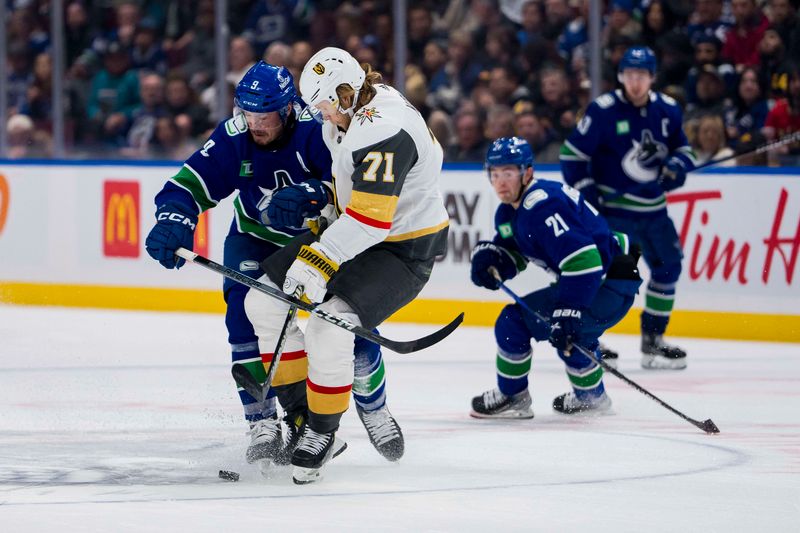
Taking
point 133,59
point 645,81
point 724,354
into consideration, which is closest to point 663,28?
point 645,81

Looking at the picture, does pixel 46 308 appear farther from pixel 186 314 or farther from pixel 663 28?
pixel 663 28

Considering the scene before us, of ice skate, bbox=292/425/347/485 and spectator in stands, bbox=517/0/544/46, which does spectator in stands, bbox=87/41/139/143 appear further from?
ice skate, bbox=292/425/347/485

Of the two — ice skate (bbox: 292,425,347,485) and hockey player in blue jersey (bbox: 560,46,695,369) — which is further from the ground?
hockey player in blue jersey (bbox: 560,46,695,369)

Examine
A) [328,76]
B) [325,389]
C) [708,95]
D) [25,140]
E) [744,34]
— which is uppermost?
[744,34]

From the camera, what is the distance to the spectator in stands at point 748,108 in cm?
761

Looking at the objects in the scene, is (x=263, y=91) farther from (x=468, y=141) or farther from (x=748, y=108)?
(x=468, y=141)

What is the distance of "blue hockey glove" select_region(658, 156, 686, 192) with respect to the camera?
22.3 feet

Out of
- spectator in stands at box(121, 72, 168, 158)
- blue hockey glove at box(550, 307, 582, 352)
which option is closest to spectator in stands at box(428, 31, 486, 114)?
spectator in stands at box(121, 72, 168, 158)

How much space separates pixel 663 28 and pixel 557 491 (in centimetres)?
431

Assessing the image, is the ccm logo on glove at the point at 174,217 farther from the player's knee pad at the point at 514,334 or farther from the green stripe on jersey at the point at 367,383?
the player's knee pad at the point at 514,334

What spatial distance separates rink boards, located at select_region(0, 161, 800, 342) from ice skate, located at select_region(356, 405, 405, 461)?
3.34 metres

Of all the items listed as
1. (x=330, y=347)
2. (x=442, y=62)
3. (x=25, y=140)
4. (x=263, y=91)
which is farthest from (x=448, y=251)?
(x=330, y=347)

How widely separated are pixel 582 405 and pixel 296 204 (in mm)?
1693

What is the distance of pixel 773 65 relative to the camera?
7.57m
